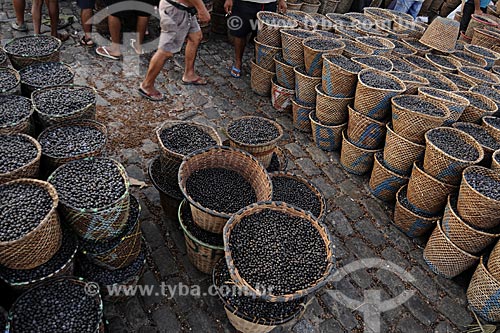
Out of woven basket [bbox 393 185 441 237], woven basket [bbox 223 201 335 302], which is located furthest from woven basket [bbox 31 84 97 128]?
woven basket [bbox 393 185 441 237]

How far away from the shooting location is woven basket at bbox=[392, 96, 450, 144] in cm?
382

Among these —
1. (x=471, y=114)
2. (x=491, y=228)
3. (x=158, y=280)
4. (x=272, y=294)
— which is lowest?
(x=158, y=280)

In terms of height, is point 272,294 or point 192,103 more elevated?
point 272,294

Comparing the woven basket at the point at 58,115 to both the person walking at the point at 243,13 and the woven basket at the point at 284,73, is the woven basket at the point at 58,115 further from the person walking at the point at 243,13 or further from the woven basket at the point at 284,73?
the person walking at the point at 243,13

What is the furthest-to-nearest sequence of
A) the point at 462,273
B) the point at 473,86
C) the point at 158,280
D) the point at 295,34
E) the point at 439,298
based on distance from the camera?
the point at 295,34
the point at 473,86
the point at 462,273
the point at 439,298
the point at 158,280

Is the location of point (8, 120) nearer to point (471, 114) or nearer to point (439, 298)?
point (439, 298)

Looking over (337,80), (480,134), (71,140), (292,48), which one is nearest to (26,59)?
(71,140)

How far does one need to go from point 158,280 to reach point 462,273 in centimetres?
305

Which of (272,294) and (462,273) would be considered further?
(462,273)

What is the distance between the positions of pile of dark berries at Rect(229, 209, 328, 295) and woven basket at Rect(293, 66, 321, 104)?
2631mm

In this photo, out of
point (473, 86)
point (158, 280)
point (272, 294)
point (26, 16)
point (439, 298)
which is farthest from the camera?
point (26, 16)

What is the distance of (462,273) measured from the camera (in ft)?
12.3

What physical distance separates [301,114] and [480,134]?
7.23 ft

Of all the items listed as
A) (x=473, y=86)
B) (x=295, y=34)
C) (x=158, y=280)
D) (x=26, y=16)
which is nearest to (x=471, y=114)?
(x=473, y=86)
